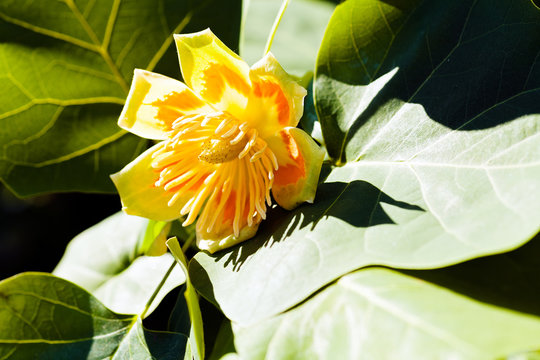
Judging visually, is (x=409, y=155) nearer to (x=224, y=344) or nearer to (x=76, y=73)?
(x=224, y=344)

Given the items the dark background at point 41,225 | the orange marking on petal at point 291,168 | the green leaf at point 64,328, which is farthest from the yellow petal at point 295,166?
the dark background at point 41,225

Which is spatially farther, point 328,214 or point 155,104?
point 155,104

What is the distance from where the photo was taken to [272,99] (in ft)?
2.42

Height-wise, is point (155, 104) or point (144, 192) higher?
point (155, 104)

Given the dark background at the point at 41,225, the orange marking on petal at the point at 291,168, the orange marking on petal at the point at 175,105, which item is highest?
the orange marking on petal at the point at 175,105

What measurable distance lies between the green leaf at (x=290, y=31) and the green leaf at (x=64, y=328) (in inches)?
24.9

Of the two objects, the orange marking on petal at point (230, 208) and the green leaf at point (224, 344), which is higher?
the orange marking on petal at point (230, 208)

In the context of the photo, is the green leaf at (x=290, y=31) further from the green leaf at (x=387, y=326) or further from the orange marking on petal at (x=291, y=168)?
the green leaf at (x=387, y=326)

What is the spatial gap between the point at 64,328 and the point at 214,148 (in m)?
0.36

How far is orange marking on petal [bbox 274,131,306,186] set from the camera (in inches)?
28.4

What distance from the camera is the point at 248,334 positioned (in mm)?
642

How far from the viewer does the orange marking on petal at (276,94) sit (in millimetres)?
712

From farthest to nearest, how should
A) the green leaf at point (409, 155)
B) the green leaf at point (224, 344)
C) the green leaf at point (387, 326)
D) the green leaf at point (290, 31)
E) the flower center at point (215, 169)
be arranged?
the green leaf at point (290, 31) < the flower center at point (215, 169) < the green leaf at point (224, 344) < the green leaf at point (409, 155) < the green leaf at point (387, 326)

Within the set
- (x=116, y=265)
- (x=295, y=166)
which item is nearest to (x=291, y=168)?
(x=295, y=166)
